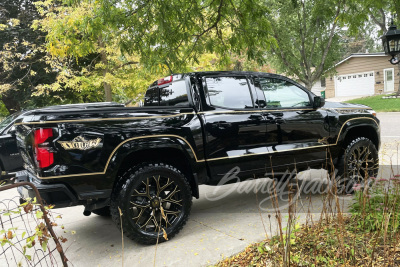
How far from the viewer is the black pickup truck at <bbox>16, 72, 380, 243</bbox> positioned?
9.95 feet

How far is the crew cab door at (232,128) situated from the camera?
12.5 ft

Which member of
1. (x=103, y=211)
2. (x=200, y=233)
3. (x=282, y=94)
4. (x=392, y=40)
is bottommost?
(x=200, y=233)

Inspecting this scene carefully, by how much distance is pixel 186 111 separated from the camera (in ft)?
12.3

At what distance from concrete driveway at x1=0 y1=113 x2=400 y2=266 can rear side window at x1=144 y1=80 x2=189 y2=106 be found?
1606mm

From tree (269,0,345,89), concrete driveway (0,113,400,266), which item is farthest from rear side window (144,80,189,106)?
tree (269,0,345,89)

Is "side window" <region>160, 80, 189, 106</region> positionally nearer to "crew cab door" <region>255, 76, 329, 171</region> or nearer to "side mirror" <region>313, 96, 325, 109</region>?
"crew cab door" <region>255, 76, 329, 171</region>

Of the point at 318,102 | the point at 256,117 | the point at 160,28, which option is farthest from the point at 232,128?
the point at 160,28

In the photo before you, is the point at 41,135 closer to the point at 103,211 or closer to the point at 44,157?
the point at 44,157

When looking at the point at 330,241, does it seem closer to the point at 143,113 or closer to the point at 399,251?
the point at 399,251

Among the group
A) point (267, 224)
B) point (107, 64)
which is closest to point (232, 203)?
point (267, 224)

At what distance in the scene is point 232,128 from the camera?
3914 millimetres

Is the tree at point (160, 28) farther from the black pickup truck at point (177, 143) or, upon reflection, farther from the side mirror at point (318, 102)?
the side mirror at point (318, 102)

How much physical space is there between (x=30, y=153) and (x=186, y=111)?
172 cm

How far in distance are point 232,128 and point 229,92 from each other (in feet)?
1.74
